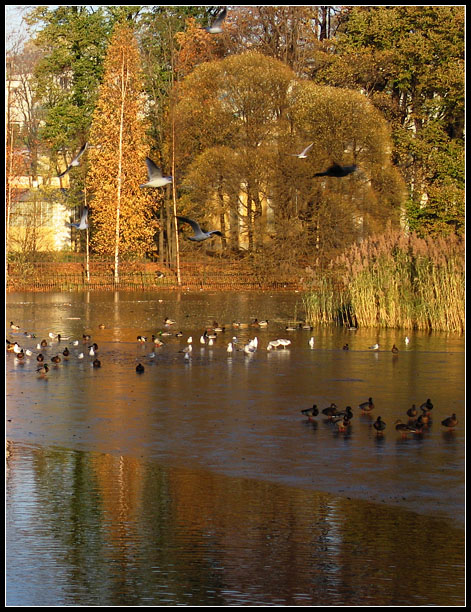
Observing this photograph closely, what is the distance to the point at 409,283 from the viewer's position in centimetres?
2433

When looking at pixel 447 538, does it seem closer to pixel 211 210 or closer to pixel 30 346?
pixel 30 346

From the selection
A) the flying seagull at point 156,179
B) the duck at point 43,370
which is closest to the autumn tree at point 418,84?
the flying seagull at point 156,179

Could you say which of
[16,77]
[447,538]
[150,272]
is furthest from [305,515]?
[16,77]

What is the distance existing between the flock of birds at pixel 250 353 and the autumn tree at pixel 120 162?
1923 centimetres

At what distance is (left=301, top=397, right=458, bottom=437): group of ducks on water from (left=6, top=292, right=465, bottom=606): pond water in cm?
11

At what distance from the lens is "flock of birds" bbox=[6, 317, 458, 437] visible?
41.7 feet

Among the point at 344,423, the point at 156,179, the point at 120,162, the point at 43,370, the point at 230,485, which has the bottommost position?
the point at 230,485

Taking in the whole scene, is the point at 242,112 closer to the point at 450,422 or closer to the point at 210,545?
the point at 450,422

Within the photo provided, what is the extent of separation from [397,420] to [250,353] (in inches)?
292

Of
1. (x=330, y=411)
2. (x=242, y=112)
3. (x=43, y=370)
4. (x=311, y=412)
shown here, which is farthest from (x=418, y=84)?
(x=330, y=411)

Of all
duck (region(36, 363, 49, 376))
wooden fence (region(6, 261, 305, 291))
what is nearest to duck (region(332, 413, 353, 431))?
duck (region(36, 363, 49, 376))

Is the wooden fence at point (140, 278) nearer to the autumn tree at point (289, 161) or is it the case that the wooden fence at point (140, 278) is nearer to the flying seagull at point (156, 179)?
the autumn tree at point (289, 161)

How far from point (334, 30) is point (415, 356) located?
39.0 metres

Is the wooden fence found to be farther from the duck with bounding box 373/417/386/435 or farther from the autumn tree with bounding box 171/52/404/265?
the duck with bounding box 373/417/386/435
